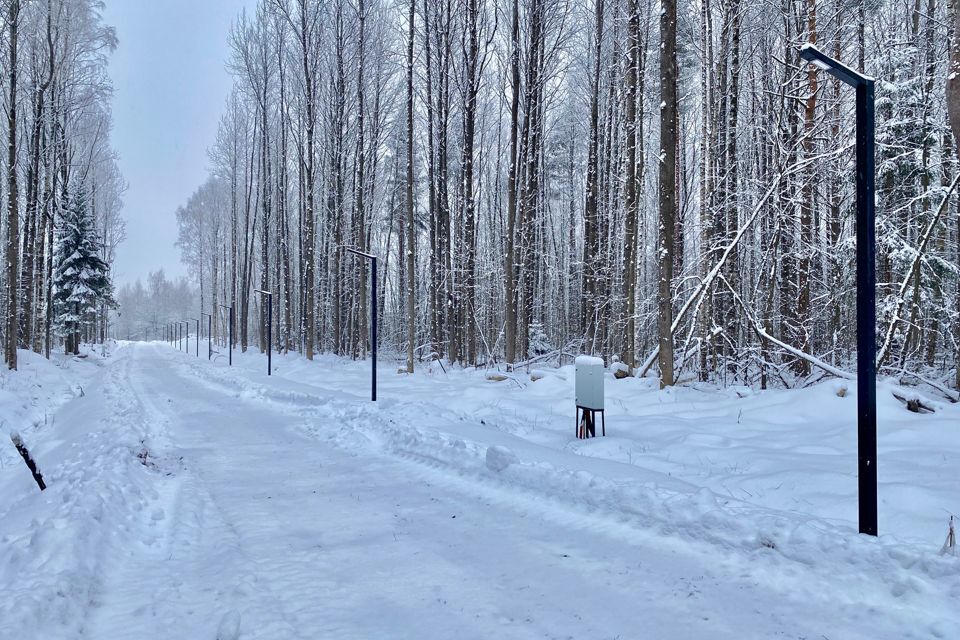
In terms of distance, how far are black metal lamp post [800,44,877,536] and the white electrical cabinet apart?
4.42 metres

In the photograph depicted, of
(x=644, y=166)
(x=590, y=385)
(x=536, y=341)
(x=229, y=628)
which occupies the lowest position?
(x=229, y=628)

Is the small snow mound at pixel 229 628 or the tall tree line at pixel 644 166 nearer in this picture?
the small snow mound at pixel 229 628

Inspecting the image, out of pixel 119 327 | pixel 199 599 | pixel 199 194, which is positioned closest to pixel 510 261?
pixel 199 599

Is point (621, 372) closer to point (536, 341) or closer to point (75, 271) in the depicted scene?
point (536, 341)

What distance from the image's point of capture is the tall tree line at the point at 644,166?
454 inches

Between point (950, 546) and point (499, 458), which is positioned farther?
point (499, 458)

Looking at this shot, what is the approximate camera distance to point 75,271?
36062mm

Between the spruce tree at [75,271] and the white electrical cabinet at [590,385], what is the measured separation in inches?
1467

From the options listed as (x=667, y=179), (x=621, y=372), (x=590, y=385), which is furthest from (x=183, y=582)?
(x=621, y=372)

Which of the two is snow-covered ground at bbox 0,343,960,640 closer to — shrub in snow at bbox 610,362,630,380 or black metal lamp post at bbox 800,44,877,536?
black metal lamp post at bbox 800,44,877,536

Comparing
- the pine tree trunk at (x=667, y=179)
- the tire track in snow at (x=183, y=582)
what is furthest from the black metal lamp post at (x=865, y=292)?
the pine tree trunk at (x=667, y=179)

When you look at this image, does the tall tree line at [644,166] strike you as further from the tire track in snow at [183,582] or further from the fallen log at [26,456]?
the fallen log at [26,456]

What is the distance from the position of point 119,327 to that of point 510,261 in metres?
135

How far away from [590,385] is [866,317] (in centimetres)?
465
